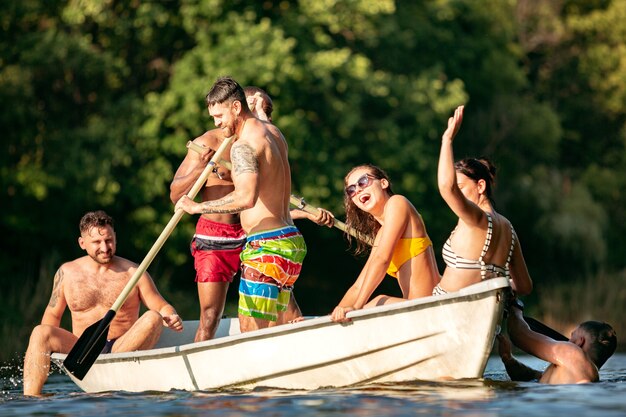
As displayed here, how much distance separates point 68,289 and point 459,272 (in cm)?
288

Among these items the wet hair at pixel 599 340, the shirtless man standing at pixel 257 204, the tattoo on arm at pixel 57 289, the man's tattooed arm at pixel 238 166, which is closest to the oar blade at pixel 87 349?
the tattoo on arm at pixel 57 289

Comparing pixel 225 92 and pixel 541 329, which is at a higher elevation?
pixel 225 92

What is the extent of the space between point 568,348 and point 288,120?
44.2 ft

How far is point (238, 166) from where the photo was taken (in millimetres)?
8695

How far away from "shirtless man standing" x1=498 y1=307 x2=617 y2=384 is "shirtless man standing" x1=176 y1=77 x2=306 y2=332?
146 centimetres

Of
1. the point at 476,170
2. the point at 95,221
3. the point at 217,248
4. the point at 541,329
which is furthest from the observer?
the point at 217,248

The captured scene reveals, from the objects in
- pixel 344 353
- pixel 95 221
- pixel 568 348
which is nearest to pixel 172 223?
pixel 95 221

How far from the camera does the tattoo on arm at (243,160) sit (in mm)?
8680

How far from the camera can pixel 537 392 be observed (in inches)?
344

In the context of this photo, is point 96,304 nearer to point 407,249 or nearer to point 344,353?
point 344,353

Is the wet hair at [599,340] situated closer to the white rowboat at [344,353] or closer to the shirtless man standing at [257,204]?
the white rowboat at [344,353]

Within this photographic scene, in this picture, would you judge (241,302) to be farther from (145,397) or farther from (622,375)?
(622,375)

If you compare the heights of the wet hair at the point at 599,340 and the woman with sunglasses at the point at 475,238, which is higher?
the woman with sunglasses at the point at 475,238

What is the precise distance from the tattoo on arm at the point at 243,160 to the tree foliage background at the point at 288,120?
839 centimetres
